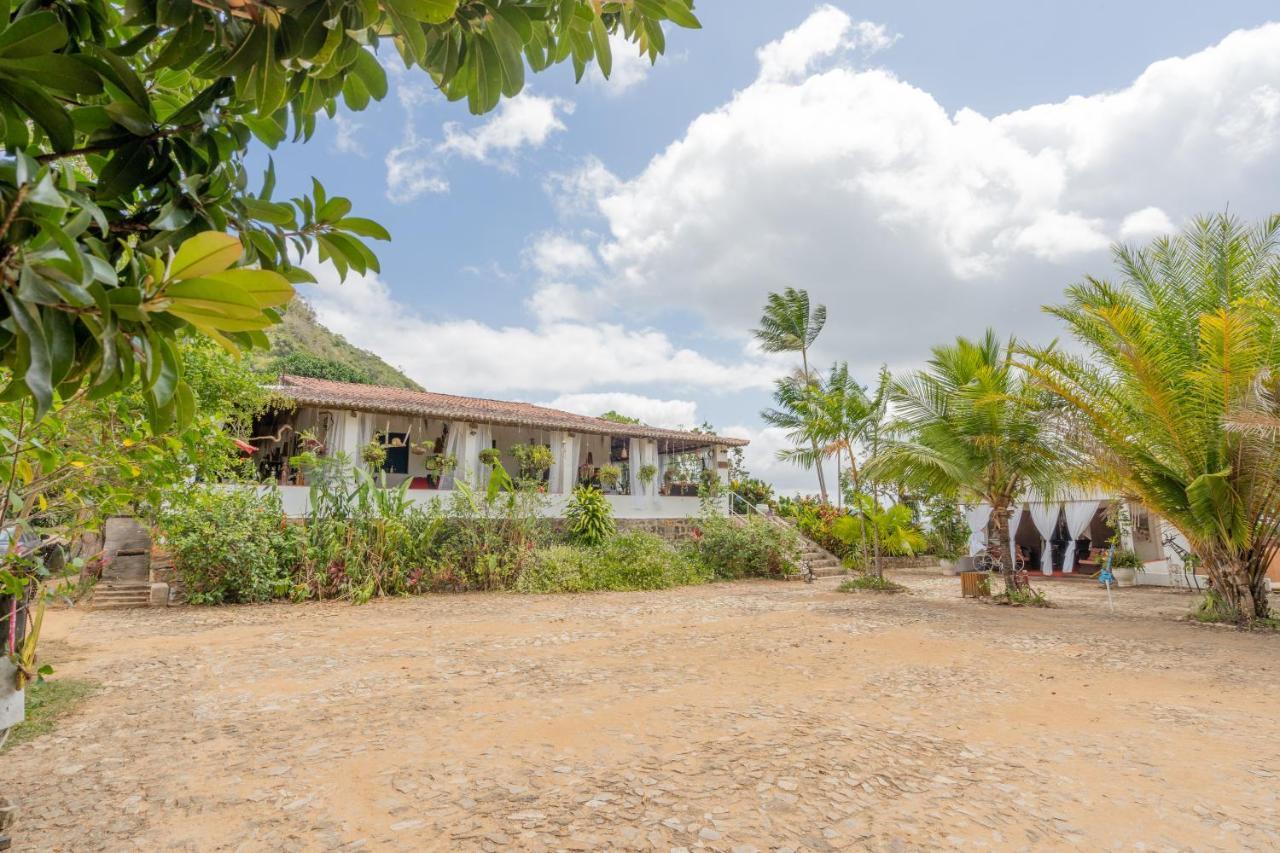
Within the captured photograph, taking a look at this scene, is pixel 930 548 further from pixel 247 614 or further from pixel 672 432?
pixel 247 614

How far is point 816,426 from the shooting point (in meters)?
13.9

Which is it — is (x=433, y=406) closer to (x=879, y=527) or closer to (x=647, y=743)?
(x=879, y=527)

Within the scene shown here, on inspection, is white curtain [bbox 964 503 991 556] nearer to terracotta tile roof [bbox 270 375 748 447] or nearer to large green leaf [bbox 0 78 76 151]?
terracotta tile roof [bbox 270 375 748 447]

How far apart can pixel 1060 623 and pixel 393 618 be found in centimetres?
961

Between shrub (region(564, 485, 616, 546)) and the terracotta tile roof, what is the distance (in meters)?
2.83

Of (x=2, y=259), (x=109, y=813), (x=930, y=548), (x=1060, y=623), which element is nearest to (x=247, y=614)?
(x=109, y=813)

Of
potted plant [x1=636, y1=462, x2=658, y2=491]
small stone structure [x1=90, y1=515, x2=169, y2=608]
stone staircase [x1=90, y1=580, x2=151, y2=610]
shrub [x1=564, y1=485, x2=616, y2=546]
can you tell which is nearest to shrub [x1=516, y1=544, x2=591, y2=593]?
shrub [x1=564, y1=485, x2=616, y2=546]

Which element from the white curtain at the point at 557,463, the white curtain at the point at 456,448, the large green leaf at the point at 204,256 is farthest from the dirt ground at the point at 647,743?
the white curtain at the point at 557,463

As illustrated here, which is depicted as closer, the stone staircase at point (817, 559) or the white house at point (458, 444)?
the white house at point (458, 444)

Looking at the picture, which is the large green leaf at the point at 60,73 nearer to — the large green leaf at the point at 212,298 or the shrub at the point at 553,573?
the large green leaf at the point at 212,298

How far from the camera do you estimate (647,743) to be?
4.16 meters

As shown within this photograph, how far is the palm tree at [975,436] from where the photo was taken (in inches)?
454

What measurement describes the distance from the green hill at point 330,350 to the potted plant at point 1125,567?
30.3 meters

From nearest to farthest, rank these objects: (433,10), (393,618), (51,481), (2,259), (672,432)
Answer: (2,259) → (433,10) → (51,481) → (393,618) → (672,432)
